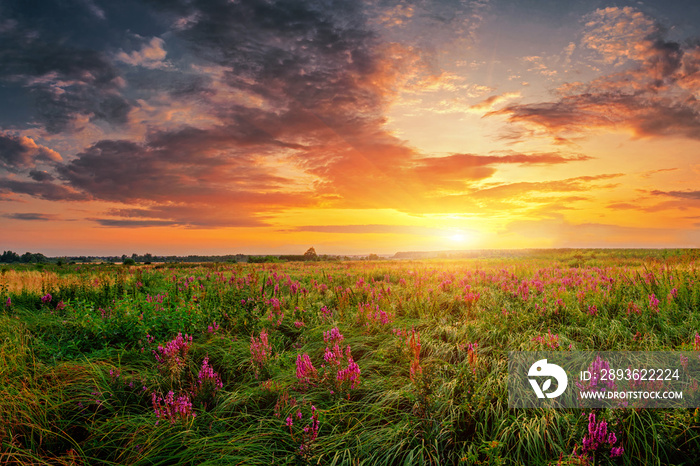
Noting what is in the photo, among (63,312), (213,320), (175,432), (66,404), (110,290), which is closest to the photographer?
(175,432)

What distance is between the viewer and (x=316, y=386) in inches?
172

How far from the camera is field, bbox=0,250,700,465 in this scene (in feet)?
10.9

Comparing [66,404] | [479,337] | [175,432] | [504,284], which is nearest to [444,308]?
[479,337]

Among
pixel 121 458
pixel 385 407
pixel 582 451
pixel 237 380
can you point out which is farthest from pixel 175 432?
Answer: pixel 582 451

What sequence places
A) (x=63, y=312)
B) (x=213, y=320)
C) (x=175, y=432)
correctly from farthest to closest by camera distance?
(x=63, y=312)
(x=213, y=320)
(x=175, y=432)

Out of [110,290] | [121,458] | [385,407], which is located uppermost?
[110,290]

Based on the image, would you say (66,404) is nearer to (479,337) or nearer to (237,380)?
(237,380)

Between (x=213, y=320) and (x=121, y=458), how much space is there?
346cm

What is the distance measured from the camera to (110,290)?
9.61 metres

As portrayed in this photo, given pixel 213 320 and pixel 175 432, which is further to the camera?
pixel 213 320

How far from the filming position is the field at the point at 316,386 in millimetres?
3314

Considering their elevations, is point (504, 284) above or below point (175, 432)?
above

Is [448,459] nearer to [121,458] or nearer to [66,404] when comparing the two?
[121,458]

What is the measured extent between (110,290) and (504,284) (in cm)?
1076
